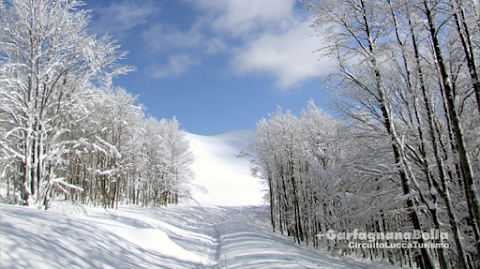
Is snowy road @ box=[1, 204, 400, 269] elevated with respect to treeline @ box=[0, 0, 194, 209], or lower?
lower

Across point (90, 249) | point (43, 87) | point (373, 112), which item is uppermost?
point (43, 87)

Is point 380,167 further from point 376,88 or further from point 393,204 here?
point 376,88

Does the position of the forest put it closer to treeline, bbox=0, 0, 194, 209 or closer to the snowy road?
treeline, bbox=0, 0, 194, 209

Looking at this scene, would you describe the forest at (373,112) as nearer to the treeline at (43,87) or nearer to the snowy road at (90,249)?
the treeline at (43,87)

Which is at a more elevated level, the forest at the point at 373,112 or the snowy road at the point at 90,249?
the forest at the point at 373,112

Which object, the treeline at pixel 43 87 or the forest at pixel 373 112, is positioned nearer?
the forest at pixel 373 112

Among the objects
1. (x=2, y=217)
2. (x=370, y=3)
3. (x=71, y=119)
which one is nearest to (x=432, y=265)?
(x=370, y=3)

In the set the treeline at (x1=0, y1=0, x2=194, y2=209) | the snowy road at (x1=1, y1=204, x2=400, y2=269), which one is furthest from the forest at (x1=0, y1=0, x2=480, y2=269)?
the snowy road at (x1=1, y1=204, x2=400, y2=269)

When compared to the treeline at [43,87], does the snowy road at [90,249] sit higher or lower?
lower

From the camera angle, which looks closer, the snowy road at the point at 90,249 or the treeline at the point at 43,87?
the snowy road at the point at 90,249

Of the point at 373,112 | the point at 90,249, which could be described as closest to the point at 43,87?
the point at 90,249

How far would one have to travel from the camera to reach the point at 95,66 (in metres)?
9.57

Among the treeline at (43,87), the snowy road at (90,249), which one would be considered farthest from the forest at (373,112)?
the snowy road at (90,249)

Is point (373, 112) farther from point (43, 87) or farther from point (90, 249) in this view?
point (43, 87)
